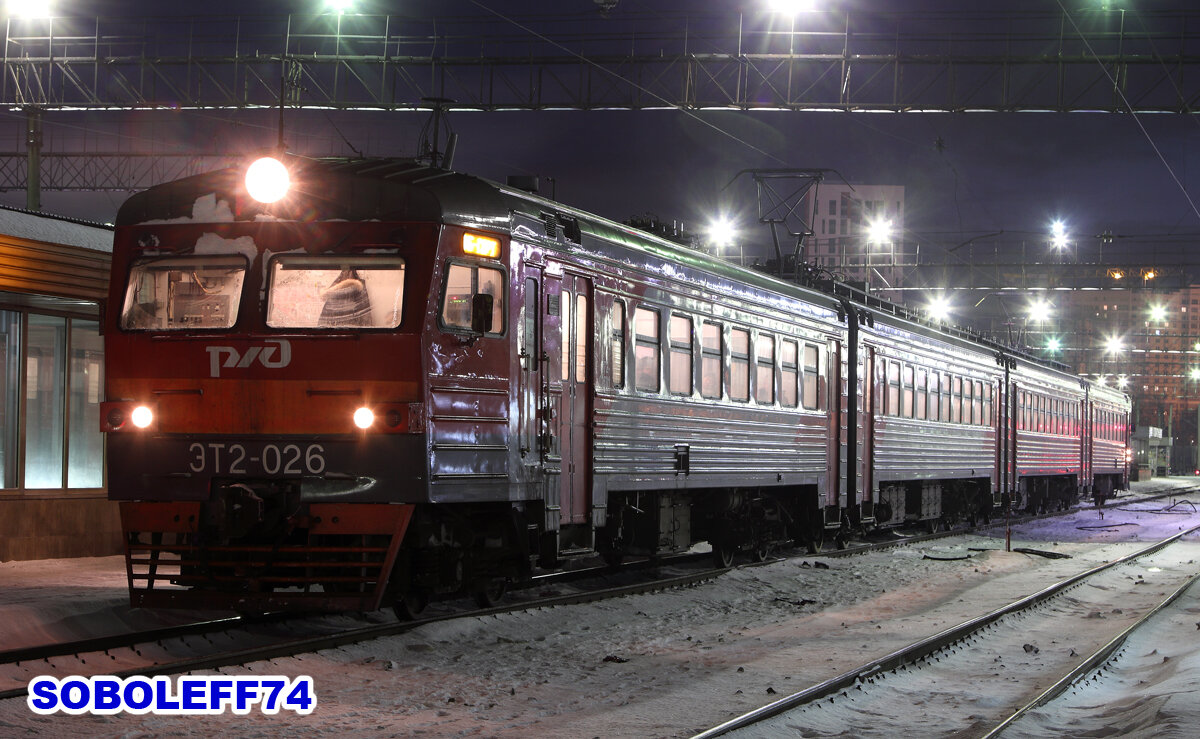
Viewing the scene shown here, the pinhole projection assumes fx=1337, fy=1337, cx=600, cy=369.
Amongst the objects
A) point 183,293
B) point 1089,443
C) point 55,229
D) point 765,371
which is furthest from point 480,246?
point 1089,443

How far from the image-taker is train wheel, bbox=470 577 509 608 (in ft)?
37.9

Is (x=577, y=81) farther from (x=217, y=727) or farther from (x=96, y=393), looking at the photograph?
(x=217, y=727)

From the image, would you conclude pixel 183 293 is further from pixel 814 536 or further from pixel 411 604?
pixel 814 536

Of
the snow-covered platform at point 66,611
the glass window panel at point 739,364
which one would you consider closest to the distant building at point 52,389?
A: the snow-covered platform at point 66,611

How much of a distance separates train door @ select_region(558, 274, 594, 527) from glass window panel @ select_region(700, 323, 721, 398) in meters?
2.65

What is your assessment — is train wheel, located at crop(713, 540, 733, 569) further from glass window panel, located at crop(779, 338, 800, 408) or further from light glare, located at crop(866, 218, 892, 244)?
light glare, located at crop(866, 218, 892, 244)

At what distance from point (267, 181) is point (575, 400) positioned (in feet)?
11.1

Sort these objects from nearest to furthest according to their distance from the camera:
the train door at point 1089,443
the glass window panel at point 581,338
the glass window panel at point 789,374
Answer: the glass window panel at point 581,338 → the glass window panel at point 789,374 → the train door at point 1089,443

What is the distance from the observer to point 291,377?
9734mm

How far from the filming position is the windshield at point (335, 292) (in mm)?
9828

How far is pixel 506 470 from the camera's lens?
1062 centimetres

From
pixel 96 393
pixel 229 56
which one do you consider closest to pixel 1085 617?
pixel 96 393

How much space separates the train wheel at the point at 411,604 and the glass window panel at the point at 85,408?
6434mm

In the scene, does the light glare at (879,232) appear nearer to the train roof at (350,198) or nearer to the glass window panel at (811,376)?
the glass window panel at (811,376)
